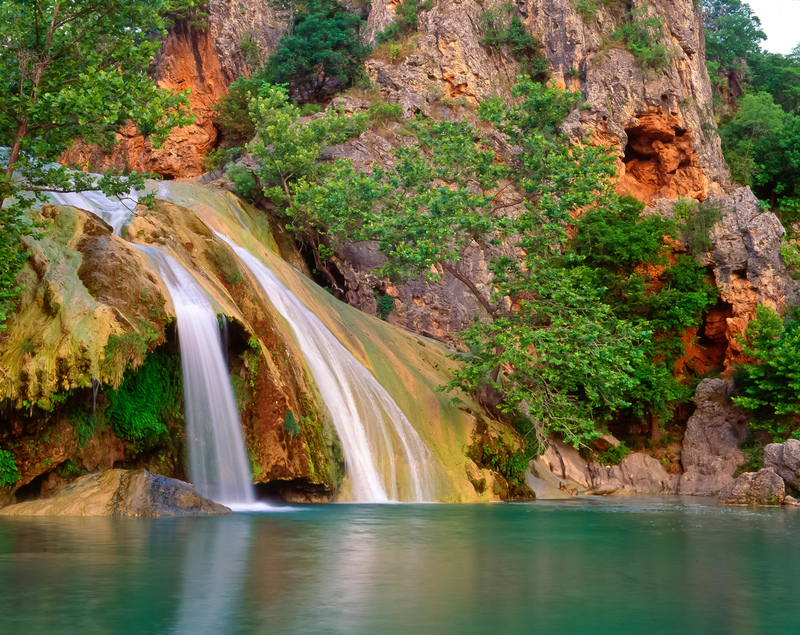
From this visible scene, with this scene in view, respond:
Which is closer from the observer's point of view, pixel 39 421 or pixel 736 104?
pixel 39 421

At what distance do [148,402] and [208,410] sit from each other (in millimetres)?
1180

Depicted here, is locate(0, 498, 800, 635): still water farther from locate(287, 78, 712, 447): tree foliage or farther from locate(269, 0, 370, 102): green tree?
locate(269, 0, 370, 102): green tree

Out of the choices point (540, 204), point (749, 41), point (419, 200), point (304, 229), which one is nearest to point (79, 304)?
point (419, 200)

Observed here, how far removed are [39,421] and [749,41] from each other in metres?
49.1

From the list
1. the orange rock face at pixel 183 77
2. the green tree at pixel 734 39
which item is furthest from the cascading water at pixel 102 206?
the green tree at pixel 734 39

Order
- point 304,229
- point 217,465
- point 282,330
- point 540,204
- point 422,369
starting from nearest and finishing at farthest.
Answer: point 217,465 < point 282,330 < point 540,204 < point 422,369 < point 304,229

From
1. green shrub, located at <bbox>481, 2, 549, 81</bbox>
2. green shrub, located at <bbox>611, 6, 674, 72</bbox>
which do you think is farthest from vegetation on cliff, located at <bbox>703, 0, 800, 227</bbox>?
green shrub, located at <bbox>481, 2, 549, 81</bbox>

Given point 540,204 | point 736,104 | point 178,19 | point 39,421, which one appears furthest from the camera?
point 736,104

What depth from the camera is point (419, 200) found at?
2155 centimetres

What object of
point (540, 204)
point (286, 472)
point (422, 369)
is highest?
point (540, 204)

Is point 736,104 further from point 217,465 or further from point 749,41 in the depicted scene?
point 217,465

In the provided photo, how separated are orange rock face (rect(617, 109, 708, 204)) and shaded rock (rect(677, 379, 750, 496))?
1117 centimetres

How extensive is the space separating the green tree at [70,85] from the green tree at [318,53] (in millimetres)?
20186

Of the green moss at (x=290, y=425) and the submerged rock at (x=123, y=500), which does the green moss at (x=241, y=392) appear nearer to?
the green moss at (x=290, y=425)
